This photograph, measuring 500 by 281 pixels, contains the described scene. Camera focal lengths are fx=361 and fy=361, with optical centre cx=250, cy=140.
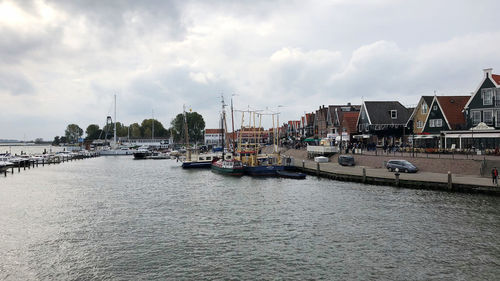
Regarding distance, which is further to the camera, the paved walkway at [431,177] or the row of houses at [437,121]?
the row of houses at [437,121]

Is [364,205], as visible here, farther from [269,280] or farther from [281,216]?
[269,280]

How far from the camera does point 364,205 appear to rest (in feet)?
113

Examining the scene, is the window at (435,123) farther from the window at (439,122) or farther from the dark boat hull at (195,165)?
the dark boat hull at (195,165)

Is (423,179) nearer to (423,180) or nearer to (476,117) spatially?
(423,180)

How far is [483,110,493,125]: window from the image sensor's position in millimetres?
54094

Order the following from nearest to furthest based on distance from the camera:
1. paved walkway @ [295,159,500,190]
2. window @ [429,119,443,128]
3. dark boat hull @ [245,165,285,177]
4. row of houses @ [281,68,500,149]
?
paved walkway @ [295,159,500,190], row of houses @ [281,68,500,149], dark boat hull @ [245,165,285,177], window @ [429,119,443,128]

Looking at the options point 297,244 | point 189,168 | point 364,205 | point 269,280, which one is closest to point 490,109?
point 364,205

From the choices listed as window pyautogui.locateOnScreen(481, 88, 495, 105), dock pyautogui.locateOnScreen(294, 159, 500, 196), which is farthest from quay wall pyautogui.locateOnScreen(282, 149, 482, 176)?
window pyautogui.locateOnScreen(481, 88, 495, 105)

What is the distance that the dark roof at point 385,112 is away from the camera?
81688 millimetres

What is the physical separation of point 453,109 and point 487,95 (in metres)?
8.68

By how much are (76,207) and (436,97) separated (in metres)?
59.9

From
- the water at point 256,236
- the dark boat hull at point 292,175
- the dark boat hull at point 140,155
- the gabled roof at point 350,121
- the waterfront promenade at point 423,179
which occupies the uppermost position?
the gabled roof at point 350,121

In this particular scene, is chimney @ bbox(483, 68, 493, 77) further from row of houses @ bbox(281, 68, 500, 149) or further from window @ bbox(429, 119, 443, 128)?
window @ bbox(429, 119, 443, 128)

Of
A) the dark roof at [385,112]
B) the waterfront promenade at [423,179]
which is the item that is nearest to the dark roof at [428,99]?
the dark roof at [385,112]
